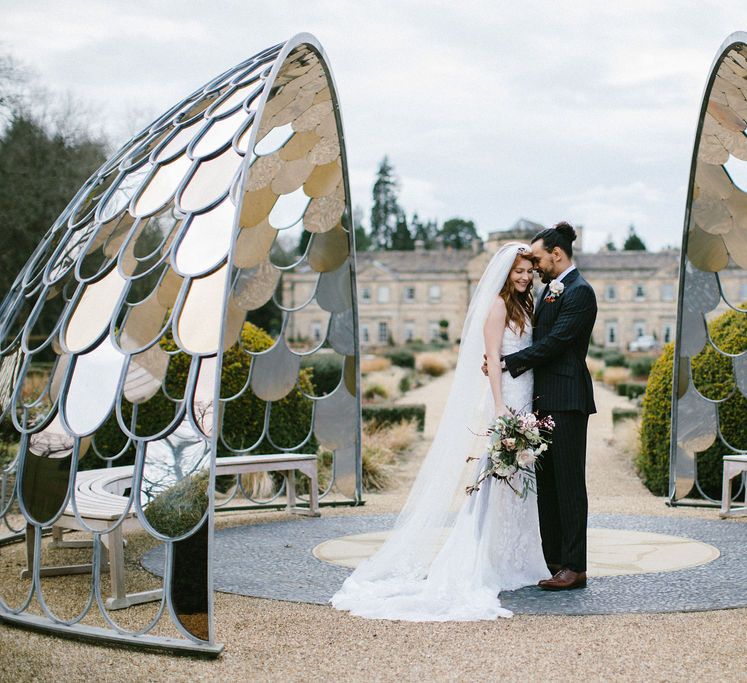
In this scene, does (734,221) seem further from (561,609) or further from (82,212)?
(82,212)

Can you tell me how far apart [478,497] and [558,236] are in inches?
60.5

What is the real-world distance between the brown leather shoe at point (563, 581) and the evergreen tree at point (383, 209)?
255ft

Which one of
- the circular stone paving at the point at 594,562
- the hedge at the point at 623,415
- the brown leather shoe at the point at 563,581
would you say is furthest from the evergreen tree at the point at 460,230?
the brown leather shoe at the point at 563,581

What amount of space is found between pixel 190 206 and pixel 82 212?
1.20 m

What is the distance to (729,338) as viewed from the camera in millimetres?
8289

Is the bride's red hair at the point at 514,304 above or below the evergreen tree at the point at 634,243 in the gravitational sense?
below

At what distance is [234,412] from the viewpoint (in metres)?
8.70

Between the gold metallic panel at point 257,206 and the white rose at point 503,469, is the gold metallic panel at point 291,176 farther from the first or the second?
the white rose at point 503,469

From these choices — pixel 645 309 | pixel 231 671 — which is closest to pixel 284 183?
pixel 231 671

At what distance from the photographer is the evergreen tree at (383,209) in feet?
270

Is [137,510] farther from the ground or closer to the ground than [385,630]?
farther from the ground

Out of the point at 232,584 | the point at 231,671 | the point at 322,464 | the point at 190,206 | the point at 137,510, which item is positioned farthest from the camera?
the point at 322,464

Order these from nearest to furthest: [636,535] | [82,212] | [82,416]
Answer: [82,416] < [82,212] < [636,535]

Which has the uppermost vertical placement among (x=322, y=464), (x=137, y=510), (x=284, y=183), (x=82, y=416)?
(x=284, y=183)
